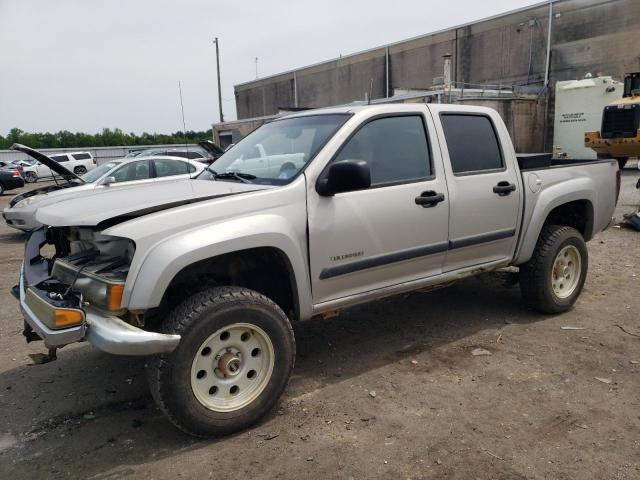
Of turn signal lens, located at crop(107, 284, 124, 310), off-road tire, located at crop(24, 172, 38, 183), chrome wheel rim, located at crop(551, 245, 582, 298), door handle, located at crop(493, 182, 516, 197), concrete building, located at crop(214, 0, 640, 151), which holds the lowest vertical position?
off-road tire, located at crop(24, 172, 38, 183)

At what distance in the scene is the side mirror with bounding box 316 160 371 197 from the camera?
3174 millimetres

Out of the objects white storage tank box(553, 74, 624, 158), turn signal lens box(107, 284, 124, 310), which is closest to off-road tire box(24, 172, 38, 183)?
white storage tank box(553, 74, 624, 158)

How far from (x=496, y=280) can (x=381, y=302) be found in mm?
1621

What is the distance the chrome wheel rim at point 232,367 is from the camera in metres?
2.99

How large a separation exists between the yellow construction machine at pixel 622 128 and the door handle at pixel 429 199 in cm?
1519

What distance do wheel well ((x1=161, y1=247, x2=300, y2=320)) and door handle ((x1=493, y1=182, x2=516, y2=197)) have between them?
199 cm

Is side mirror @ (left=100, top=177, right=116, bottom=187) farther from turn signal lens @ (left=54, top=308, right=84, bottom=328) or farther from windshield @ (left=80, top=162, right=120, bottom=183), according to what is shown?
turn signal lens @ (left=54, top=308, right=84, bottom=328)

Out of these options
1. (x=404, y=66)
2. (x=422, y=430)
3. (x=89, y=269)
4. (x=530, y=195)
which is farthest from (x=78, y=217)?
(x=404, y=66)

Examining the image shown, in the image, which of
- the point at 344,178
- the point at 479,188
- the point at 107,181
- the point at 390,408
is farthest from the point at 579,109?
the point at 390,408

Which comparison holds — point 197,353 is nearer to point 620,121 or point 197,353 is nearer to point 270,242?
point 270,242

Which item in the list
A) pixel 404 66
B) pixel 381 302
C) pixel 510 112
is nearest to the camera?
pixel 381 302

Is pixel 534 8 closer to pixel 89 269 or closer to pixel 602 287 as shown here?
pixel 602 287

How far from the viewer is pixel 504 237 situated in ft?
14.6

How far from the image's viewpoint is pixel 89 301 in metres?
2.92
